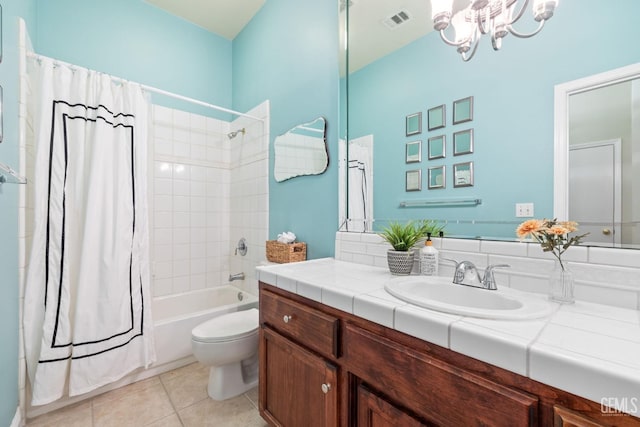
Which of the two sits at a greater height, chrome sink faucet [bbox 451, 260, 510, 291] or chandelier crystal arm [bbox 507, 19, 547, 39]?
chandelier crystal arm [bbox 507, 19, 547, 39]

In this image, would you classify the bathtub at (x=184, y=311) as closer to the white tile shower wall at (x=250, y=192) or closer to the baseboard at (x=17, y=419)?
the white tile shower wall at (x=250, y=192)

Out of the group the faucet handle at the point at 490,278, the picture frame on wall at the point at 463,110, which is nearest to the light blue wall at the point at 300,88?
the picture frame on wall at the point at 463,110

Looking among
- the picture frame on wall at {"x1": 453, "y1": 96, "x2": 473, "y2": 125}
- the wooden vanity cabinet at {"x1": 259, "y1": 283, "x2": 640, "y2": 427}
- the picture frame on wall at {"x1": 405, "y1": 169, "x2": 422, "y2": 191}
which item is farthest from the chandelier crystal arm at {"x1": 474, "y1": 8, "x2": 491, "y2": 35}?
the wooden vanity cabinet at {"x1": 259, "y1": 283, "x2": 640, "y2": 427}

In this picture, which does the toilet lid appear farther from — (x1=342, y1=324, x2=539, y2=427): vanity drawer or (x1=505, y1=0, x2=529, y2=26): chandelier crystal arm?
(x1=505, y1=0, x2=529, y2=26): chandelier crystal arm

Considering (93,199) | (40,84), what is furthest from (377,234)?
(40,84)

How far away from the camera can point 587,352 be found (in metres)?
0.50

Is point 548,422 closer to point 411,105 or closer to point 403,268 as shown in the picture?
point 403,268

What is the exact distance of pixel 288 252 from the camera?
5.83 feet

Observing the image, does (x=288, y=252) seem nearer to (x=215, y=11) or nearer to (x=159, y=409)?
(x=159, y=409)

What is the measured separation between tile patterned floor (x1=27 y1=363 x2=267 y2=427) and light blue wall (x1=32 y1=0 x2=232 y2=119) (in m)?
2.23

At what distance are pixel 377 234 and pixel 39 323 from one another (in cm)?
193

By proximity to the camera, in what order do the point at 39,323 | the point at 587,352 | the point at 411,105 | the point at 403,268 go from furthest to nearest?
the point at 39,323 → the point at 411,105 → the point at 403,268 → the point at 587,352

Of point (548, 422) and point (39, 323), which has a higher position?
point (548, 422)

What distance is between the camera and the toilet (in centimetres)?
153
